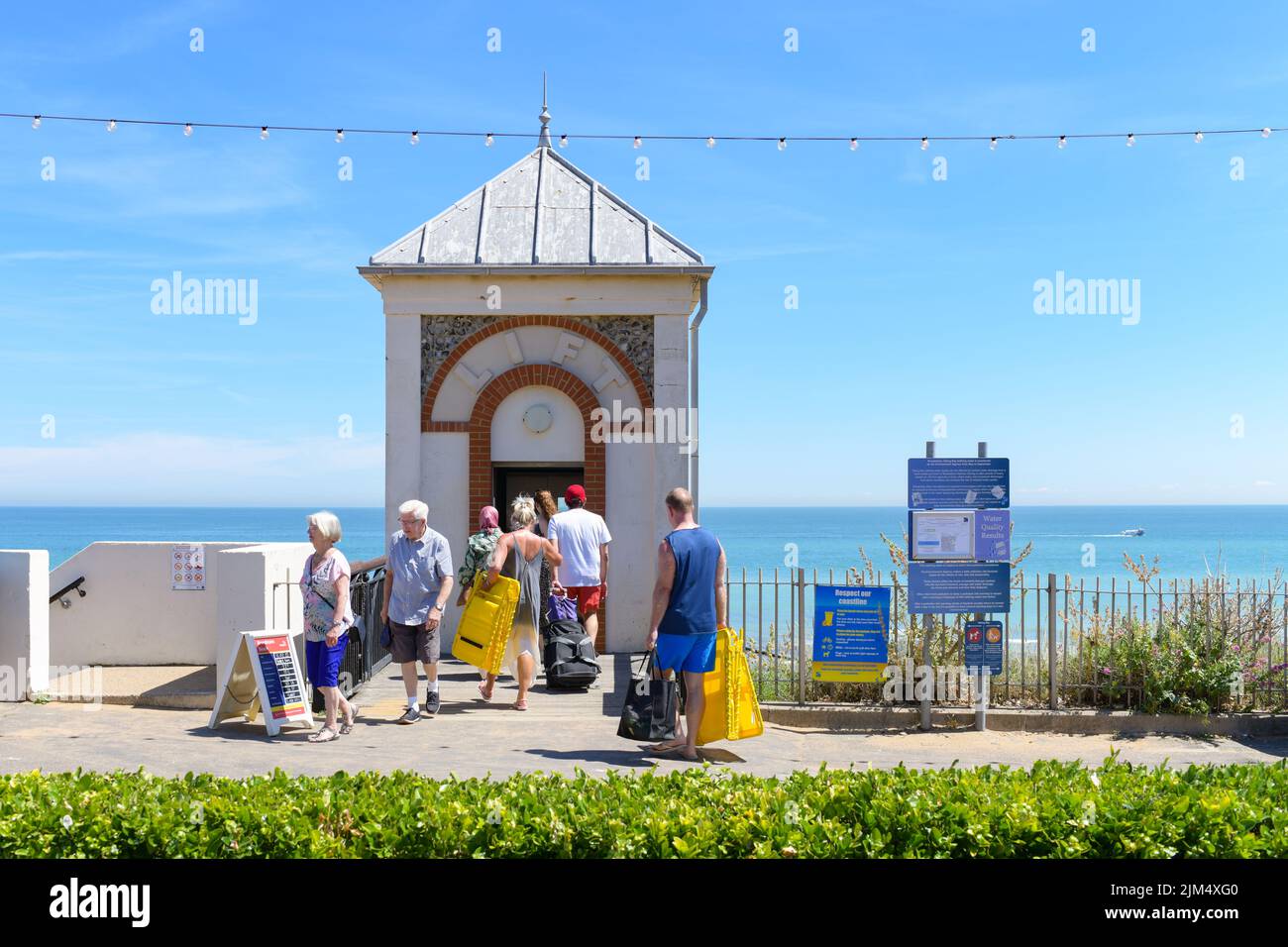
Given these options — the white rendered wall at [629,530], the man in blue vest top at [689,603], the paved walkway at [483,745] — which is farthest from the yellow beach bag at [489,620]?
the white rendered wall at [629,530]

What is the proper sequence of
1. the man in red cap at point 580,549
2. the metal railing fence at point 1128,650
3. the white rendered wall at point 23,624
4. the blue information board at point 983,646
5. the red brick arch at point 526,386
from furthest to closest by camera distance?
1. the red brick arch at point 526,386
2. the man in red cap at point 580,549
3. the white rendered wall at point 23,624
4. the metal railing fence at point 1128,650
5. the blue information board at point 983,646

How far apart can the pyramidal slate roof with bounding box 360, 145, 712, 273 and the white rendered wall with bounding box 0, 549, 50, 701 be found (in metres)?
4.52

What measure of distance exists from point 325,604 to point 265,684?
1.02 meters

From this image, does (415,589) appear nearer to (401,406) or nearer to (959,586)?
(401,406)

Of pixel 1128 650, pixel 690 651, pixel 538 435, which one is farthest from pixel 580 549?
pixel 1128 650

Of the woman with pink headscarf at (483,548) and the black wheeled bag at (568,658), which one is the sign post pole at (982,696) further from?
the woman with pink headscarf at (483,548)

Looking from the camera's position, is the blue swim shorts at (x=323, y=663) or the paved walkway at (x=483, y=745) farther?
the blue swim shorts at (x=323, y=663)

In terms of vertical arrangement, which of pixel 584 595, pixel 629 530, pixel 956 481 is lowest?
pixel 584 595

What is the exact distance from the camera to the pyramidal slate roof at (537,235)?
12.4 metres

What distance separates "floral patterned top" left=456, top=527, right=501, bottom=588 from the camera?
9.73 meters

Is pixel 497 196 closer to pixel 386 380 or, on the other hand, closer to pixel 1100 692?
pixel 386 380

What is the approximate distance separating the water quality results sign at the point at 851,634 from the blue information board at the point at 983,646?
725mm

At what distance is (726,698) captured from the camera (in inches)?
309
